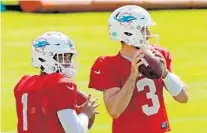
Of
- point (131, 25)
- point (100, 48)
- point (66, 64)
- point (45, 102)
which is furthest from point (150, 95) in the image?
point (100, 48)

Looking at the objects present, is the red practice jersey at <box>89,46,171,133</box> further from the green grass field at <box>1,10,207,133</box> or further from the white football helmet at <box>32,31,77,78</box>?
the green grass field at <box>1,10,207,133</box>

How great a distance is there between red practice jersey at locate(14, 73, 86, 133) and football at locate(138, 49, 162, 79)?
2.27ft

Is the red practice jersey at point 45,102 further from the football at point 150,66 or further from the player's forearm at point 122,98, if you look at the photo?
the football at point 150,66

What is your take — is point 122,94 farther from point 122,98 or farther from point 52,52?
point 52,52

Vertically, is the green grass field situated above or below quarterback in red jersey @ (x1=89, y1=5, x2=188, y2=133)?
below

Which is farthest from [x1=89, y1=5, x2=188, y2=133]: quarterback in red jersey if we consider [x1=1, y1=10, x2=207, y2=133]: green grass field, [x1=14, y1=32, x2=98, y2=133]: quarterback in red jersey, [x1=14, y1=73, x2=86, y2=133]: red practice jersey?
[x1=1, y1=10, x2=207, y2=133]: green grass field

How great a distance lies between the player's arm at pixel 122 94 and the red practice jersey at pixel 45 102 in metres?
0.41

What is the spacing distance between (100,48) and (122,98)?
9745 mm

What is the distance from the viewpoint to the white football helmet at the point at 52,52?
6465 millimetres

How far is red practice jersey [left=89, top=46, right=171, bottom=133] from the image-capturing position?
6.71 metres

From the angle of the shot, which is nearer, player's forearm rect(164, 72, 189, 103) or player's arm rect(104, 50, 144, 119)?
player's arm rect(104, 50, 144, 119)

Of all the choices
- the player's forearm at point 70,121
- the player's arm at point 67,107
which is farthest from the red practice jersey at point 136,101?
the player's forearm at point 70,121

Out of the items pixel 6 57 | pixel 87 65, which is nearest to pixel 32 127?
pixel 87 65

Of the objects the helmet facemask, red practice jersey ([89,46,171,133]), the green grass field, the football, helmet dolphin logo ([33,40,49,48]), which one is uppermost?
helmet dolphin logo ([33,40,49,48])
